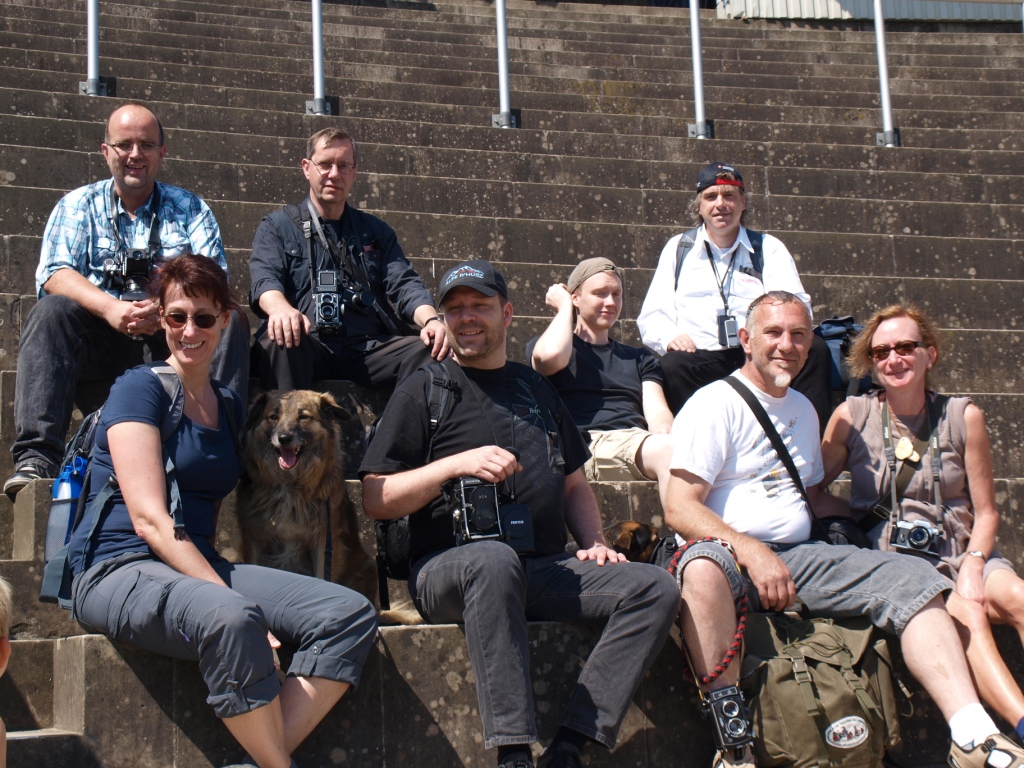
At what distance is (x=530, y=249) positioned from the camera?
701 cm

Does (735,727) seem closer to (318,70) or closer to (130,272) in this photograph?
(130,272)

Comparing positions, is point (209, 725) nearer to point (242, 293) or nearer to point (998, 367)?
point (242, 293)

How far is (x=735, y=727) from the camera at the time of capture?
10.9 ft

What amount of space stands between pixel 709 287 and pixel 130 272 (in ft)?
8.75

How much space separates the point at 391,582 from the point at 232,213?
2809 mm

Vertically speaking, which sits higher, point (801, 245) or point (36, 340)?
point (801, 245)

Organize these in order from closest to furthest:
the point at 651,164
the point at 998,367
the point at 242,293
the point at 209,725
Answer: the point at 209,725, the point at 242,293, the point at 998,367, the point at 651,164

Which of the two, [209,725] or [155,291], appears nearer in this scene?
[209,725]

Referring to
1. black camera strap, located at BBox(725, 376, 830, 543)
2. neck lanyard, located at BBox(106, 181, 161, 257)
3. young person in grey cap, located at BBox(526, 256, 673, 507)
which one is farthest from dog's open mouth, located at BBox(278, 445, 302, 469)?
black camera strap, located at BBox(725, 376, 830, 543)

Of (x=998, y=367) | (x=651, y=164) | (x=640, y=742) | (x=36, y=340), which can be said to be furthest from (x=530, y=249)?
(x=640, y=742)

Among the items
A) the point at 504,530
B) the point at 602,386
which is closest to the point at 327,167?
the point at 602,386

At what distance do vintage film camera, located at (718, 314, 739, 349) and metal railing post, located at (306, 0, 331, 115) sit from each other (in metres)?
4.06

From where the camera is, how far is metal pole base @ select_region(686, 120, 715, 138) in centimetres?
891

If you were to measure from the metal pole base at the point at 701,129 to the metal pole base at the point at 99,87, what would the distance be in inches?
171
